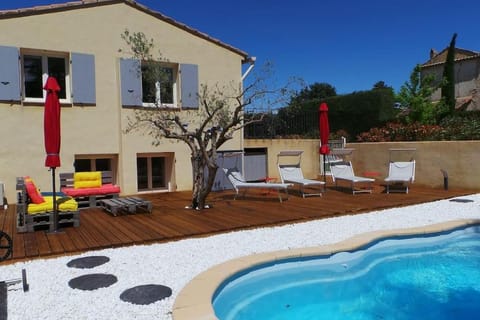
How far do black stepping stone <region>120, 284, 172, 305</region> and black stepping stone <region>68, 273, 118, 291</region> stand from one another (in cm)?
40

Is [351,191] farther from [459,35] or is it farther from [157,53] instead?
[459,35]

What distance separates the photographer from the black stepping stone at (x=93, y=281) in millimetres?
4438

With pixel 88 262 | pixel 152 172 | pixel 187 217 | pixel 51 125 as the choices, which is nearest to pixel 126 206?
pixel 187 217

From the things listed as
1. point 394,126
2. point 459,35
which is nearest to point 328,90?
point 459,35

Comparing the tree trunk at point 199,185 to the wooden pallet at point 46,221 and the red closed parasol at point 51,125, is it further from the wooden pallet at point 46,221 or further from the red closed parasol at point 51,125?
the red closed parasol at point 51,125

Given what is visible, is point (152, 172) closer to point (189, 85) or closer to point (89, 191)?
point (189, 85)

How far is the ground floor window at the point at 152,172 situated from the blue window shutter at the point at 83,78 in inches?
98.1

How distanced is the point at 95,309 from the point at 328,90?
60330 millimetres

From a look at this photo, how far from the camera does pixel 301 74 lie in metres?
9.82

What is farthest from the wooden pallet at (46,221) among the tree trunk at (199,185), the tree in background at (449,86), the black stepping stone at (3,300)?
the tree in background at (449,86)

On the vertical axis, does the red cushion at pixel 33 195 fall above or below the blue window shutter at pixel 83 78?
below

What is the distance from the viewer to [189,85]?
12930 mm

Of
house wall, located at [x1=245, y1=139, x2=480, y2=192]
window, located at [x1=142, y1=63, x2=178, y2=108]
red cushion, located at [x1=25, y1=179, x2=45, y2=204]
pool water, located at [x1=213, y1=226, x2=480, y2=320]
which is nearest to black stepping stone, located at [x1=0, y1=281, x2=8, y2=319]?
pool water, located at [x1=213, y1=226, x2=480, y2=320]

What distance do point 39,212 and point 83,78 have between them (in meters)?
5.49
